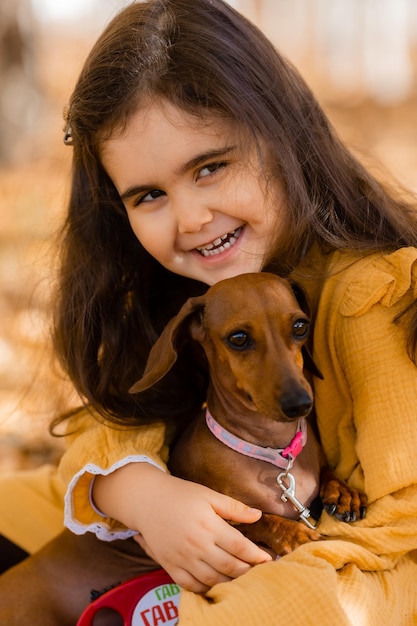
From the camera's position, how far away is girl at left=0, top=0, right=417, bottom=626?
67.2 inches

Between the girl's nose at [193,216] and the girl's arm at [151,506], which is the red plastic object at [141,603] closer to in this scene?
the girl's arm at [151,506]

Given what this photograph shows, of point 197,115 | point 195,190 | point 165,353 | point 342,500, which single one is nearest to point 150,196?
point 195,190

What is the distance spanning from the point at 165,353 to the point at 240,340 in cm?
17

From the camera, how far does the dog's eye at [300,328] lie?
1772 millimetres

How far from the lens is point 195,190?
193 centimetres

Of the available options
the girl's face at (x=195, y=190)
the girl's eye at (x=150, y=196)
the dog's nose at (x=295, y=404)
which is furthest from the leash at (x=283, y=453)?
the girl's eye at (x=150, y=196)

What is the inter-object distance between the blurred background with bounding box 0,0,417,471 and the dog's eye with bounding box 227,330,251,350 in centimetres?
83

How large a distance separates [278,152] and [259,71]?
212 millimetres

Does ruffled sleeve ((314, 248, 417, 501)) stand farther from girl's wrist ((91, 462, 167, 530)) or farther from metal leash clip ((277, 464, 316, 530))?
girl's wrist ((91, 462, 167, 530))

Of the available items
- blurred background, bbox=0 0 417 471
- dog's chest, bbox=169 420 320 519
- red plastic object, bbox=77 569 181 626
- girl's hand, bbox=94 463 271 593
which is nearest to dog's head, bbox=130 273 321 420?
dog's chest, bbox=169 420 320 519

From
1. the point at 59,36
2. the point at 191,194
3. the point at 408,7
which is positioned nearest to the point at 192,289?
the point at 191,194

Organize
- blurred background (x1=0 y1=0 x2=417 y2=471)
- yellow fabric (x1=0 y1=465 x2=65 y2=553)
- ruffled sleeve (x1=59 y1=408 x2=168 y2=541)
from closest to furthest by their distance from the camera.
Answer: ruffled sleeve (x1=59 y1=408 x2=168 y2=541), yellow fabric (x1=0 y1=465 x2=65 y2=553), blurred background (x1=0 y1=0 x2=417 y2=471)

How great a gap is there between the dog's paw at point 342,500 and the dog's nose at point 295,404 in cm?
27

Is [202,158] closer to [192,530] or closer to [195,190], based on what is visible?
[195,190]
